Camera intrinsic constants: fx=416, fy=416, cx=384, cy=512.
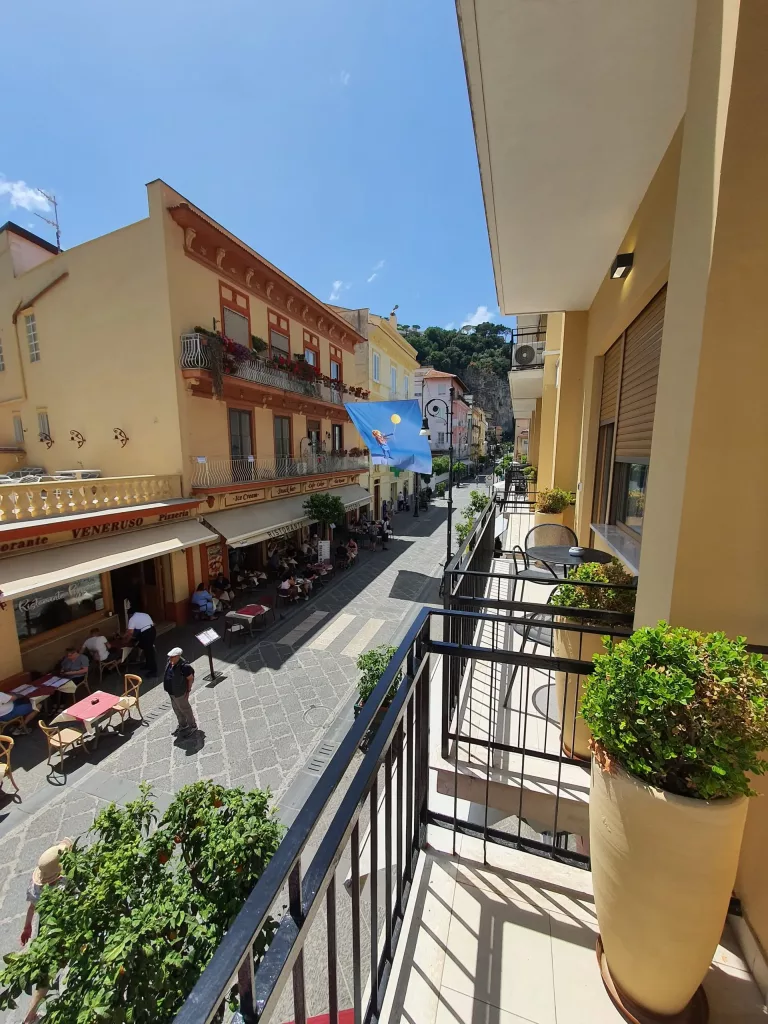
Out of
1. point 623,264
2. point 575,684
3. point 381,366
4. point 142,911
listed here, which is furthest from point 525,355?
point 381,366

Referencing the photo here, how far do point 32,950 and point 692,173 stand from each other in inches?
201

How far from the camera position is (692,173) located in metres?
1.98

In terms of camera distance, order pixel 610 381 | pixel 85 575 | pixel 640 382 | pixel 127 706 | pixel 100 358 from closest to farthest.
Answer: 1. pixel 640 382
2. pixel 610 381
3. pixel 127 706
4. pixel 85 575
5. pixel 100 358

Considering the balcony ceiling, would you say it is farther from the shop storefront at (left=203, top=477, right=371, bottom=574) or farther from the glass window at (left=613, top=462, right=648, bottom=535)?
the shop storefront at (left=203, top=477, right=371, bottom=574)

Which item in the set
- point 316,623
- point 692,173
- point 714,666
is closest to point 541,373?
point 316,623

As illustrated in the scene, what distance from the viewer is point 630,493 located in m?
4.56

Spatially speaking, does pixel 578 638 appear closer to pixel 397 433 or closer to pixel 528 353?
pixel 397 433

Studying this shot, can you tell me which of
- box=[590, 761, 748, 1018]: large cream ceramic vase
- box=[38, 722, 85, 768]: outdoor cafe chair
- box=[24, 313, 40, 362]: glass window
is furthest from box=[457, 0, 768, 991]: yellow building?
box=[24, 313, 40, 362]: glass window

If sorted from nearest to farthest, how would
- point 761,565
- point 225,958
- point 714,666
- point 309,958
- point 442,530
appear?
point 225,958 → point 714,666 → point 761,565 → point 309,958 → point 442,530

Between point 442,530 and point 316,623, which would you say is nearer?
point 316,623

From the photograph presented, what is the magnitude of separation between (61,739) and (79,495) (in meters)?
4.57

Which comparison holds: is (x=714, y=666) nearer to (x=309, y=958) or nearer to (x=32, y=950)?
(x=32, y=950)

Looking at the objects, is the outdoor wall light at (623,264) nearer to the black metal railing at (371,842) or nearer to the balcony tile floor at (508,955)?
the black metal railing at (371,842)

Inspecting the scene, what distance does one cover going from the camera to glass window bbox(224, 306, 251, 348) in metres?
11.7
